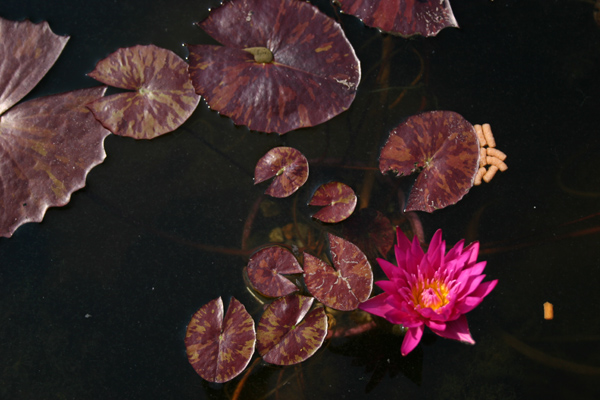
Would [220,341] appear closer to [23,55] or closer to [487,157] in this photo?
[487,157]

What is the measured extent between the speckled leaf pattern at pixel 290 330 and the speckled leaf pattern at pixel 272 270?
0.04m

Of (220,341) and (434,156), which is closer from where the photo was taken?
(220,341)

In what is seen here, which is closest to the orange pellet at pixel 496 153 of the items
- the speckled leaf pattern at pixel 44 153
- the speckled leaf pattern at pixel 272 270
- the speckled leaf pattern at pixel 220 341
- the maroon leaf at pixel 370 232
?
the maroon leaf at pixel 370 232

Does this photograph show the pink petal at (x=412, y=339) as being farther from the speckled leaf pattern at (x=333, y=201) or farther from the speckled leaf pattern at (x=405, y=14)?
the speckled leaf pattern at (x=405, y=14)

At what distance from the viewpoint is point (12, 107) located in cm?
180

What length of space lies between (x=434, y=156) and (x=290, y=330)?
883 mm

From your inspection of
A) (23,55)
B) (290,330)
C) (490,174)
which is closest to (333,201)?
(290,330)

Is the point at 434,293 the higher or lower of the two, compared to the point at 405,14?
lower

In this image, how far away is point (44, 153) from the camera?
1.76 m

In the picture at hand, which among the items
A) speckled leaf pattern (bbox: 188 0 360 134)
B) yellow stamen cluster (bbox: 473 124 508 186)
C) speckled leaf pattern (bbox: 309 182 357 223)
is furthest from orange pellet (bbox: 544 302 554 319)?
speckled leaf pattern (bbox: 188 0 360 134)

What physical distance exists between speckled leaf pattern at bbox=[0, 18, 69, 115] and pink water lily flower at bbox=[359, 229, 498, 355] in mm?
1570

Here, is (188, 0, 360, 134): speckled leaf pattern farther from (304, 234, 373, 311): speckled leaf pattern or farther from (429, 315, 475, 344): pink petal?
(429, 315, 475, 344): pink petal

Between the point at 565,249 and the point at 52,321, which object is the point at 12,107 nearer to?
the point at 52,321

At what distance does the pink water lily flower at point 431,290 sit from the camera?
4.71ft
